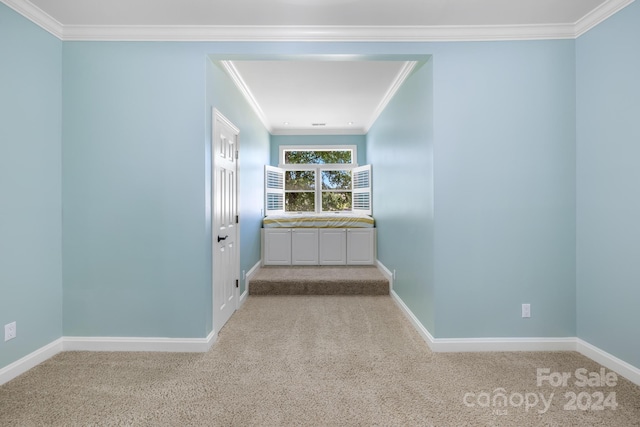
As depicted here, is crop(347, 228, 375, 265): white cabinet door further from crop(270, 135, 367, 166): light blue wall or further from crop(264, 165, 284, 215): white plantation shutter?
crop(270, 135, 367, 166): light blue wall

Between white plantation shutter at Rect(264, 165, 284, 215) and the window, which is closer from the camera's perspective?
white plantation shutter at Rect(264, 165, 284, 215)

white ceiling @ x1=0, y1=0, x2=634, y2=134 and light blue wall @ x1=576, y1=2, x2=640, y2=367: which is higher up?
white ceiling @ x1=0, y1=0, x2=634, y2=134

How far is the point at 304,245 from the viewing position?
556 centimetres

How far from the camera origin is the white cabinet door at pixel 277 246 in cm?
552

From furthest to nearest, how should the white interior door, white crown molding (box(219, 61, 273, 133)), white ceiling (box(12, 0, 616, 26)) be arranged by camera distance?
white crown molding (box(219, 61, 273, 133)) < the white interior door < white ceiling (box(12, 0, 616, 26))

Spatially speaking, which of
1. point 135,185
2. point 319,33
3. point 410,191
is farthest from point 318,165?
point 135,185

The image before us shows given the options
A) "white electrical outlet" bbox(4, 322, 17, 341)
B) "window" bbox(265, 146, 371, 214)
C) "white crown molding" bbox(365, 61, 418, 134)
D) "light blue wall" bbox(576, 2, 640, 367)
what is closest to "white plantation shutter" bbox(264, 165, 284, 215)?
"window" bbox(265, 146, 371, 214)

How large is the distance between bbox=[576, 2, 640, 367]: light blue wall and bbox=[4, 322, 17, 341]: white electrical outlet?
4.32m

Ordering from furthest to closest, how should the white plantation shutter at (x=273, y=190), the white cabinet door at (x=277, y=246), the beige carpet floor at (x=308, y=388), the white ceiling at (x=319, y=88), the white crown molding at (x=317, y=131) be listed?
the white crown molding at (x=317, y=131)
the white plantation shutter at (x=273, y=190)
the white cabinet door at (x=277, y=246)
the white ceiling at (x=319, y=88)
the beige carpet floor at (x=308, y=388)

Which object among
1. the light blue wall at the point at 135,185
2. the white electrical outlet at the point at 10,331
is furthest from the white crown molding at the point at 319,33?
the white electrical outlet at the point at 10,331

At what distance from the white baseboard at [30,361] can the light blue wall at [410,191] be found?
10.2ft

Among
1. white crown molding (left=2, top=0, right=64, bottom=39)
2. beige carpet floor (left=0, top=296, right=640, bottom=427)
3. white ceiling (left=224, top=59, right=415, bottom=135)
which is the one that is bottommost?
beige carpet floor (left=0, top=296, right=640, bottom=427)

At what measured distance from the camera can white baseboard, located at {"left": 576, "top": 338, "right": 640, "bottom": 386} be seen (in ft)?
7.59

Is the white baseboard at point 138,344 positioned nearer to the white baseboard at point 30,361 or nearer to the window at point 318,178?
the white baseboard at point 30,361
